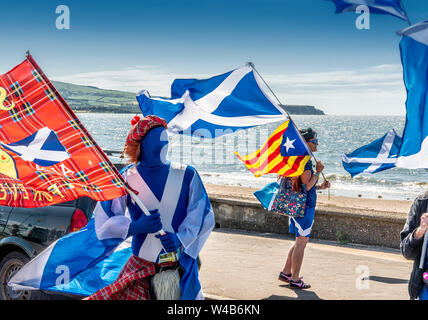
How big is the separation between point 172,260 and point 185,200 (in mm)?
392

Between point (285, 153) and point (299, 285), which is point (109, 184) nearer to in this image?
point (285, 153)

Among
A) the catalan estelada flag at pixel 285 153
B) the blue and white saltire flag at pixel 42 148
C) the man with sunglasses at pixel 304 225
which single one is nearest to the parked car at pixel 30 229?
the blue and white saltire flag at pixel 42 148

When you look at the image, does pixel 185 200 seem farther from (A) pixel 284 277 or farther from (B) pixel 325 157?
(B) pixel 325 157

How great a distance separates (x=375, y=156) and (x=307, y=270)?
6.82 ft

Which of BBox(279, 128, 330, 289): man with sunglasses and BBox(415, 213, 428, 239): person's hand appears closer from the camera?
BBox(415, 213, 428, 239): person's hand

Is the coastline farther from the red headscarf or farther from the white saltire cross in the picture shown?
the red headscarf

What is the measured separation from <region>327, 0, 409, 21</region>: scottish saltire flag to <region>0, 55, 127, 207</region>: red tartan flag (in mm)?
2294

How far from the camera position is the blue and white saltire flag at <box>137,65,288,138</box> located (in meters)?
5.88

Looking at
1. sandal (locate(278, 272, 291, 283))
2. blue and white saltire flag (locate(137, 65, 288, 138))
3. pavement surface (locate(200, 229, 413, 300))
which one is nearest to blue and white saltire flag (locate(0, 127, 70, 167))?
blue and white saltire flag (locate(137, 65, 288, 138))

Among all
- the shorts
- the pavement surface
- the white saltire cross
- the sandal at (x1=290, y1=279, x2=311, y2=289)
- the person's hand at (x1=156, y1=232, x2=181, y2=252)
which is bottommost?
the pavement surface

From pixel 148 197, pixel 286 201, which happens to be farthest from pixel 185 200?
pixel 286 201

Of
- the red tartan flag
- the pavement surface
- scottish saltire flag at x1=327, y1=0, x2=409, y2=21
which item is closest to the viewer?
the red tartan flag

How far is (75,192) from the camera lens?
11.6 ft
